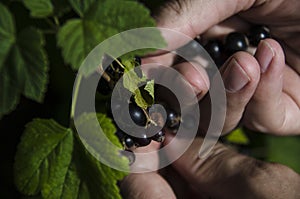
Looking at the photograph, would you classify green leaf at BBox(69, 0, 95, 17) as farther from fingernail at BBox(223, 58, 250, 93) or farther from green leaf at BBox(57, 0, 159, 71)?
fingernail at BBox(223, 58, 250, 93)

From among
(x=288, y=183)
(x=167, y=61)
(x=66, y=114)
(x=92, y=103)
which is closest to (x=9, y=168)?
(x=66, y=114)

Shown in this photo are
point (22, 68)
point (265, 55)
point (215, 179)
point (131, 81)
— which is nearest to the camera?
point (131, 81)

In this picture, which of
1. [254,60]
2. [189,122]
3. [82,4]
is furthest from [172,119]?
[82,4]

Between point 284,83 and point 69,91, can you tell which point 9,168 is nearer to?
point 69,91

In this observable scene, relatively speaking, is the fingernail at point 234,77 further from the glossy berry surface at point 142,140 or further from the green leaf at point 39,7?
the green leaf at point 39,7

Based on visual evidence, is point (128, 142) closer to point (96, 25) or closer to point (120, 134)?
point (120, 134)

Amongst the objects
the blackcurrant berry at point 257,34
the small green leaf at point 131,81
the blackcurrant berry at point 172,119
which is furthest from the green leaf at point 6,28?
the blackcurrant berry at point 257,34

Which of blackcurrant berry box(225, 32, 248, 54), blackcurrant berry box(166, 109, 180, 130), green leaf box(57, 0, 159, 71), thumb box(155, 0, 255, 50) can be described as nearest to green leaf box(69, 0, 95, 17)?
green leaf box(57, 0, 159, 71)
